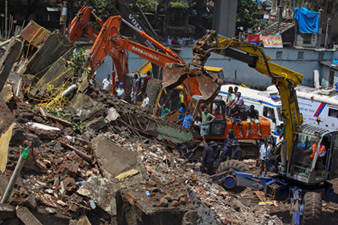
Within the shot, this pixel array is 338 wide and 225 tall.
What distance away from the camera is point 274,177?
11398 millimetres

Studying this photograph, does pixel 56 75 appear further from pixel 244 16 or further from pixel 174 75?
pixel 244 16

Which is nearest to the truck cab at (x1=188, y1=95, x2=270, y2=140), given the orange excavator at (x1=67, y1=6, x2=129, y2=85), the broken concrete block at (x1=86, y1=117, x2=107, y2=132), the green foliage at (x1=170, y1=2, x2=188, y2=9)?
the broken concrete block at (x1=86, y1=117, x2=107, y2=132)

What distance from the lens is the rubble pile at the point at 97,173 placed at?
7.29 meters

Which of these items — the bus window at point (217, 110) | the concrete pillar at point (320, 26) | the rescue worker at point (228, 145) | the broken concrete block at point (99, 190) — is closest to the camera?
the broken concrete block at point (99, 190)

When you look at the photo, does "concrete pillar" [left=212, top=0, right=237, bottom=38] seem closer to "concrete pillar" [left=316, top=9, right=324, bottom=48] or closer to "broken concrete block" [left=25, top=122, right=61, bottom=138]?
"concrete pillar" [left=316, top=9, right=324, bottom=48]

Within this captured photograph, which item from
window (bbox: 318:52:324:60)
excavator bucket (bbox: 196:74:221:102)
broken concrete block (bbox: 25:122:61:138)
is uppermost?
excavator bucket (bbox: 196:74:221:102)

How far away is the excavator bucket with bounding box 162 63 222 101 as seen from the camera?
27.4ft

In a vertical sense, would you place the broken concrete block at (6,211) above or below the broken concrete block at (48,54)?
below

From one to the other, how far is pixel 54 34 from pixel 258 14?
28.4 meters

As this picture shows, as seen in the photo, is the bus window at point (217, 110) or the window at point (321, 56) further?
the window at point (321, 56)

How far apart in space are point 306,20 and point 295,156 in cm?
2513

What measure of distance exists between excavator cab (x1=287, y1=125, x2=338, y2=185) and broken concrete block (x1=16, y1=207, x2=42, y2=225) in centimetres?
644

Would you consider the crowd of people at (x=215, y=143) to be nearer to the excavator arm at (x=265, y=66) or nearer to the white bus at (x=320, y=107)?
the excavator arm at (x=265, y=66)

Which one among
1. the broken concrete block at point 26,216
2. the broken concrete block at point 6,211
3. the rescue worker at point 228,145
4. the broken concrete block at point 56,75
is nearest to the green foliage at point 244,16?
the rescue worker at point 228,145
